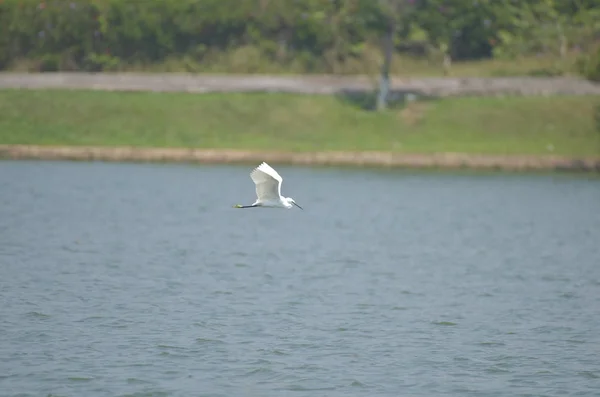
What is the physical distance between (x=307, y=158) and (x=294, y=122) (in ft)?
12.1

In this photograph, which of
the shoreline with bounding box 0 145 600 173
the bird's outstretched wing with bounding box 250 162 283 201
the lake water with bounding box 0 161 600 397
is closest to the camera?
the lake water with bounding box 0 161 600 397

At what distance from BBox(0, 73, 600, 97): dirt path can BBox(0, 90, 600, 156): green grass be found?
99 cm

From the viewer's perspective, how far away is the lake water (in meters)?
15.8

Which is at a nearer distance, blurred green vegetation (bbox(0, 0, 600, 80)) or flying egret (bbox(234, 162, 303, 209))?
flying egret (bbox(234, 162, 303, 209))

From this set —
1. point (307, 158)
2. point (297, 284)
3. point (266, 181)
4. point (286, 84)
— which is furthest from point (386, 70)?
point (266, 181)

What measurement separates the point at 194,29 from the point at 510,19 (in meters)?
13.5

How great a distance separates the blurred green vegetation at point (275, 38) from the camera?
49.1 meters

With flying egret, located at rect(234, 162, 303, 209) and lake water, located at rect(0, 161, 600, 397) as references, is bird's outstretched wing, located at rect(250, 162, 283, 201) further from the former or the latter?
Answer: lake water, located at rect(0, 161, 600, 397)

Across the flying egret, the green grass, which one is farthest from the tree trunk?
the flying egret

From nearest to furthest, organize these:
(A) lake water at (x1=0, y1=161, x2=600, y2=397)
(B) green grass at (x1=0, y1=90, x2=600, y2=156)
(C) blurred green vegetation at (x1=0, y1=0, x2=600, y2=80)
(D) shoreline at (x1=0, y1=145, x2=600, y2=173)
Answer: (A) lake water at (x1=0, y1=161, x2=600, y2=397) → (D) shoreline at (x1=0, y1=145, x2=600, y2=173) → (B) green grass at (x1=0, y1=90, x2=600, y2=156) → (C) blurred green vegetation at (x1=0, y1=0, x2=600, y2=80)

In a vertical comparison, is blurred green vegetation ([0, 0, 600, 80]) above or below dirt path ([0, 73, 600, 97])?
above

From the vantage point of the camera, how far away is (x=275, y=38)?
51.2 metres

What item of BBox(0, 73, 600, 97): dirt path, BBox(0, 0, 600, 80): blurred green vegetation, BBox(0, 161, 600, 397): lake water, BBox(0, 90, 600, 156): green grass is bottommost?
BBox(0, 161, 600, 397): lake water

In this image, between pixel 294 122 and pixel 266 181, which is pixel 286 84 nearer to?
pixel 294 122
